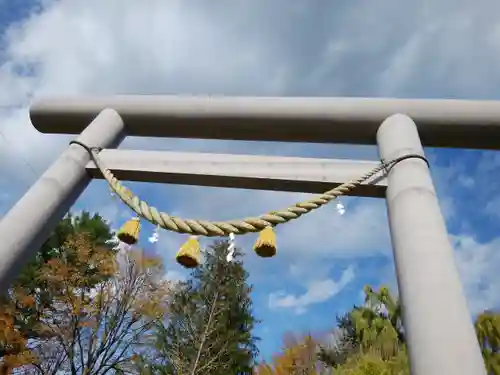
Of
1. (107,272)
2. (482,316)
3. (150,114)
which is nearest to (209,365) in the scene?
(107,272)

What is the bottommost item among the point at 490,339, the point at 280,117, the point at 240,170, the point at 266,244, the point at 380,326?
the point at 266,244

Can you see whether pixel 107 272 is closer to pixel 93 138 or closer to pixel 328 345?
pixel 328 345

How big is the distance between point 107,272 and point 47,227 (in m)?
11.7

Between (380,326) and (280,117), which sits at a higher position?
(380,326)

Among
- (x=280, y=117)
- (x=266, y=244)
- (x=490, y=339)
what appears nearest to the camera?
(x=266, y=244)

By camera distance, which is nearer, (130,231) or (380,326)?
(130,231)

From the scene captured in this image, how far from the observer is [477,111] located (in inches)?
73.5

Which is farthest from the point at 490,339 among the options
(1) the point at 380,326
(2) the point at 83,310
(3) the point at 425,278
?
(2) the point at 83,310

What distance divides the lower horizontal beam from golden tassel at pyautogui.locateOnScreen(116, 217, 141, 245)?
11.8 inches

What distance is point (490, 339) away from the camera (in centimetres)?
574

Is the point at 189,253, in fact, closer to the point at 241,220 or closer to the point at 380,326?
the point at 241,220

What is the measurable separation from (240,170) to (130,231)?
1.82 feet

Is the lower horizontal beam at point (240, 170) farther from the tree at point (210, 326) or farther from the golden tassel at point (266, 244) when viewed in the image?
the tree at point (210, 326)

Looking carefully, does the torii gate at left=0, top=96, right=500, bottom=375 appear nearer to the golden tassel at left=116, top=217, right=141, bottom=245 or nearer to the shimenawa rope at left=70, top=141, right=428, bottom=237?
the shimenawa rope at left=70, top=141, right=428, bottom=237
